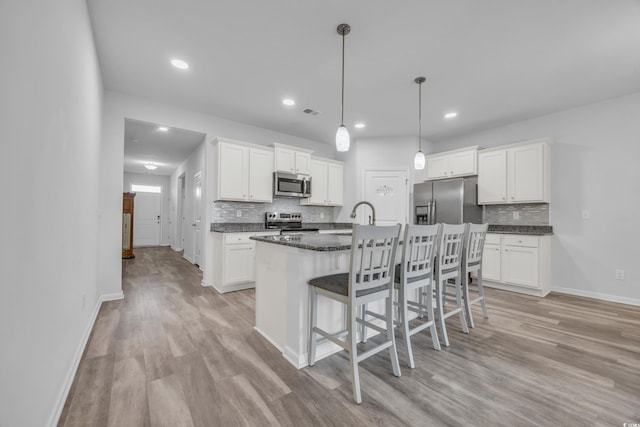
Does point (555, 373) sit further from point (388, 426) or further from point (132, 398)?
point (132, 398)

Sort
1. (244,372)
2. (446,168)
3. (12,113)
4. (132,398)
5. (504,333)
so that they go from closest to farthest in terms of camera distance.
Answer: (12,113)
(132,398)
(244,372)
(504,333)
(446,168)

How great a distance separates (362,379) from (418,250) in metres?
0.99

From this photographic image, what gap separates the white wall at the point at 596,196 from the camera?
3467 millimetres

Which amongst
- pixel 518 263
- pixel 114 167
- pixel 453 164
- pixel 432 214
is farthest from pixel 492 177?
pixel 114 167

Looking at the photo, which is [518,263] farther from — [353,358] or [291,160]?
[291,160]

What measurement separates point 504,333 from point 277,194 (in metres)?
3.51

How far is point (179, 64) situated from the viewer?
2.82 meters

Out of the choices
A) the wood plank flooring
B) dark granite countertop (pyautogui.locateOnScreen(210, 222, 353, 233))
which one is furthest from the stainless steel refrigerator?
the wood plank flooring

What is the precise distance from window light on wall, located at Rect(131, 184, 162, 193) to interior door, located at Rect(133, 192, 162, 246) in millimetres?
119

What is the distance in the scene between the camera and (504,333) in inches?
97.8

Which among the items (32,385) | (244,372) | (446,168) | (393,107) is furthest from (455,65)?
(32,385)

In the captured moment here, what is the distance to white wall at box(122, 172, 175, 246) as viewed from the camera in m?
8.90

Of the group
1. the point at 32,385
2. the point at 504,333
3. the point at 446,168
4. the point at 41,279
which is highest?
the point at 446,168

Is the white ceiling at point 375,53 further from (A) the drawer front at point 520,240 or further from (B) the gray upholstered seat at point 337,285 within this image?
(B) the gray upholstered seat at point 337,285
